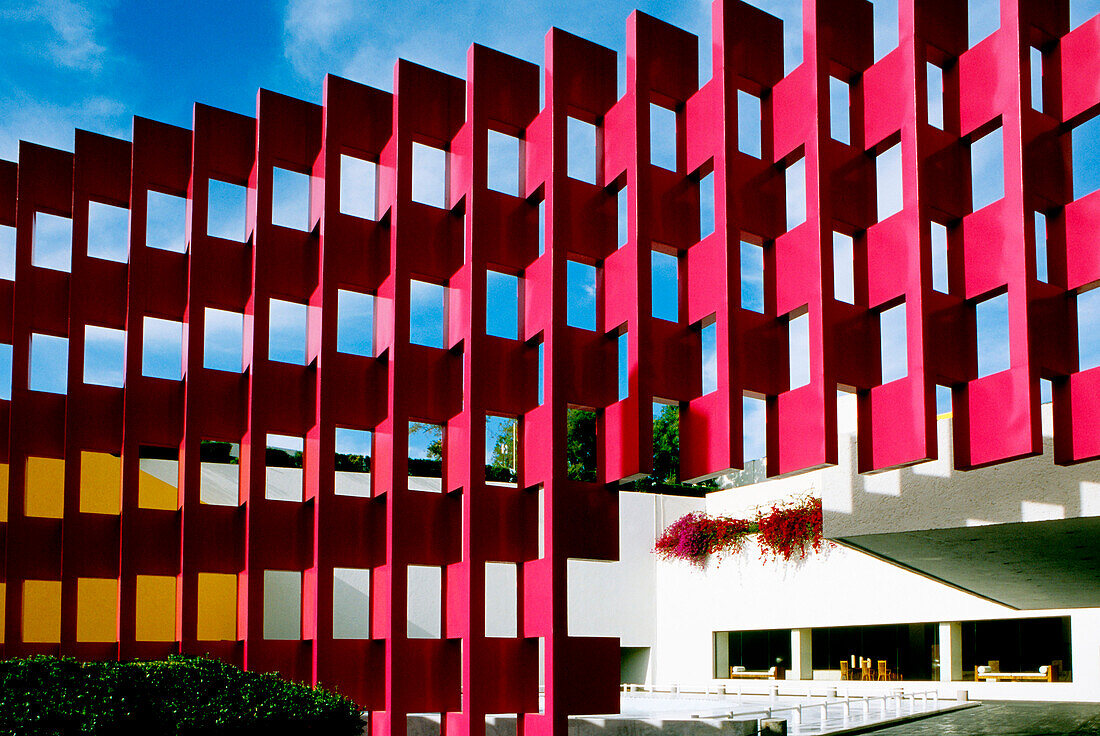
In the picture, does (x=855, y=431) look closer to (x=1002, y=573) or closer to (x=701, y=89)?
(x=701, y=89)

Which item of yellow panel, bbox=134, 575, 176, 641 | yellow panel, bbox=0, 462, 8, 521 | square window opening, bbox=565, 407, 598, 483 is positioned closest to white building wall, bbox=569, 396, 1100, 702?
yellow panel, bbox=134, 575, 176, 641

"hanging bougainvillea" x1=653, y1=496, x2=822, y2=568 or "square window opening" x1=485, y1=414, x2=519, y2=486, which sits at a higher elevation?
"square window opening" x1=485, y1=414, x2=519, y2=486

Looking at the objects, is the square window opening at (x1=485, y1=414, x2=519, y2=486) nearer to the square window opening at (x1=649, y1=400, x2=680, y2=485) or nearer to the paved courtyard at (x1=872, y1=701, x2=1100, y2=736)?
the square window opening at (x1=649, y1=400, x2=680, y2=485)

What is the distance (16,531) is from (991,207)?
16244 millimetres

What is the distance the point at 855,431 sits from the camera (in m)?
13.0

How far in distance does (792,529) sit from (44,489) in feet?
65.8

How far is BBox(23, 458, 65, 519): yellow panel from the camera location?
25.8 metres

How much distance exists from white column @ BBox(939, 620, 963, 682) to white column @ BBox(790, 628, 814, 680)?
15.5 feet

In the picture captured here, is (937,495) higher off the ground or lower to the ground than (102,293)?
lower

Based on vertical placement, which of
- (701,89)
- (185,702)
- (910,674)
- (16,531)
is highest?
(701,89)

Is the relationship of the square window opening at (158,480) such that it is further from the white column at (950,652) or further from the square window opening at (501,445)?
the square window opening at (501,445)

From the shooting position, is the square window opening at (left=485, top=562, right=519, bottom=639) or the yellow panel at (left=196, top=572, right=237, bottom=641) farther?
the square window opening at (left=485, top=562, right=519, bottom=639)

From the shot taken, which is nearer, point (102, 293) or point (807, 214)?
point (807, 214)

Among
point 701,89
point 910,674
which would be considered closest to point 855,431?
point 701,89
